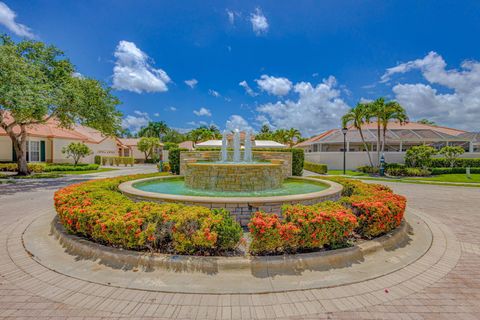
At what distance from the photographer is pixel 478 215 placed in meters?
8.02

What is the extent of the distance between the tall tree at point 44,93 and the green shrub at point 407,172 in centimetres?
2516

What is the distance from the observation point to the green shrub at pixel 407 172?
21641 mm

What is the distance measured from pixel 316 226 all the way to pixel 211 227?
1.85 meters

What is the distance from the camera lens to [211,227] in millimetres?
4227

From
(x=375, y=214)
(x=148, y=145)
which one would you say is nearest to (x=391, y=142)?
(x=375, y=214)

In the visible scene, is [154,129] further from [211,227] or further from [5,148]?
[211,227]

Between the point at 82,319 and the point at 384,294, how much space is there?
13.0 feet

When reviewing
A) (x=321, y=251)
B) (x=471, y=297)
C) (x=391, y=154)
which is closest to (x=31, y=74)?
(x=321, y=251)

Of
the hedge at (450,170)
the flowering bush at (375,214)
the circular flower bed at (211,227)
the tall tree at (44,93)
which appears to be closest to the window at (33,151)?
the tall tree at (44,93)

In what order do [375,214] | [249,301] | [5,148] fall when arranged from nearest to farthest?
[249,301] < [375,214] < [5,148]

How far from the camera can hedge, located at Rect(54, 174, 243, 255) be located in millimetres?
4164

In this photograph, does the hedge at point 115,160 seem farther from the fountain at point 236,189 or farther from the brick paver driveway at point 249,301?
the brick paver driveway at point 249,301

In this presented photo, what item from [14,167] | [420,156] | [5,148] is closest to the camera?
[420,156]

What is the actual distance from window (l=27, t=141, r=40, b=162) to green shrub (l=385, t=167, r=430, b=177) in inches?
1473
